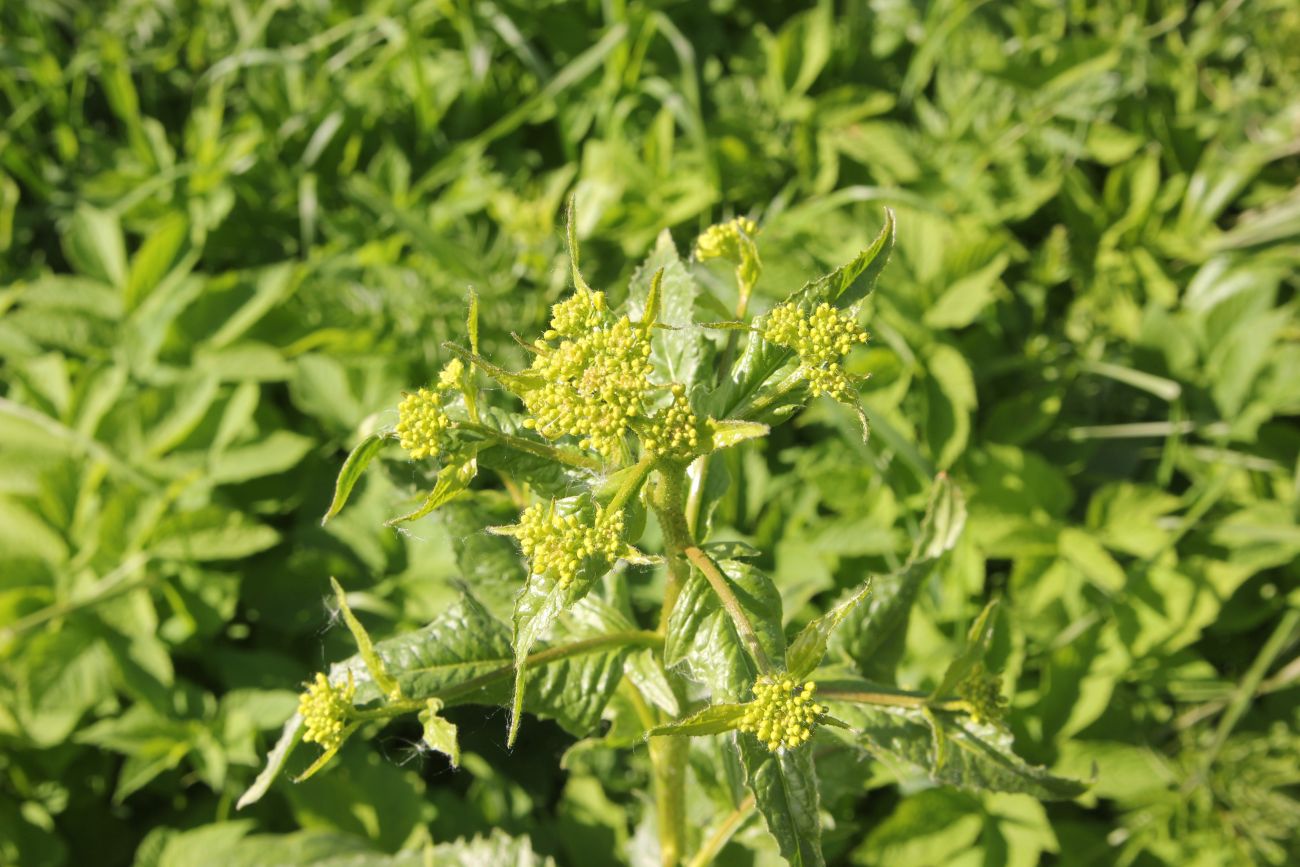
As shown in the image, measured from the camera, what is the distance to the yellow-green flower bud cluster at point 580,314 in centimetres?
108

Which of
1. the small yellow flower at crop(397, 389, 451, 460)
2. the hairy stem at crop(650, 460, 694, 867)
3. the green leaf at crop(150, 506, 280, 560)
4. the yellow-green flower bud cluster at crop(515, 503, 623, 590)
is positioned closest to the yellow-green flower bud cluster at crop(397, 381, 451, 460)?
the small yellow flower at crop(397, 389, 451, 460)

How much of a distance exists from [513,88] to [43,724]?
2.13m

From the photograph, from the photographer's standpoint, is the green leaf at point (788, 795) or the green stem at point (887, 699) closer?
the green leaf at point (788, 795)

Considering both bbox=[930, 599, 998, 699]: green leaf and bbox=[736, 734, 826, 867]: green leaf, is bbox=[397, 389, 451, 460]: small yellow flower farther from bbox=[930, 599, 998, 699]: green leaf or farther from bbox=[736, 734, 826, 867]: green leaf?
bbox=[930, 599, 998, 699]: green leaf

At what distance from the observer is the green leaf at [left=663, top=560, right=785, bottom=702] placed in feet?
3.64

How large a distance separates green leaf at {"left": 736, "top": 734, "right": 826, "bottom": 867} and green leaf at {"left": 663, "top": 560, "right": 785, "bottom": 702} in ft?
0.22

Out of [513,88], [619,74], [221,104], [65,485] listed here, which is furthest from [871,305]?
[221,104]

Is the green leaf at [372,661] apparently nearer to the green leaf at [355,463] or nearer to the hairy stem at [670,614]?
the green leaf at [355,463]

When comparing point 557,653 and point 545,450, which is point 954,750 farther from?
point 545,450

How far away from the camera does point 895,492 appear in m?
2.30

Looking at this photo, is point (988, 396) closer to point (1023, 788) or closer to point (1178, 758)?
point (1178, 758)

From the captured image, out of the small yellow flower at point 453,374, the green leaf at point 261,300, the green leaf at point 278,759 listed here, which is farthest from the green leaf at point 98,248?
the small yellow flower at point 453,374

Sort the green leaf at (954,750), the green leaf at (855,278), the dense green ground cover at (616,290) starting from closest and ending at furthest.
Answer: the green leaf at (855,278) < the green leaf at (954,750) < the dense green ground cover at (616,290)

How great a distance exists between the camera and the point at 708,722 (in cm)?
107
